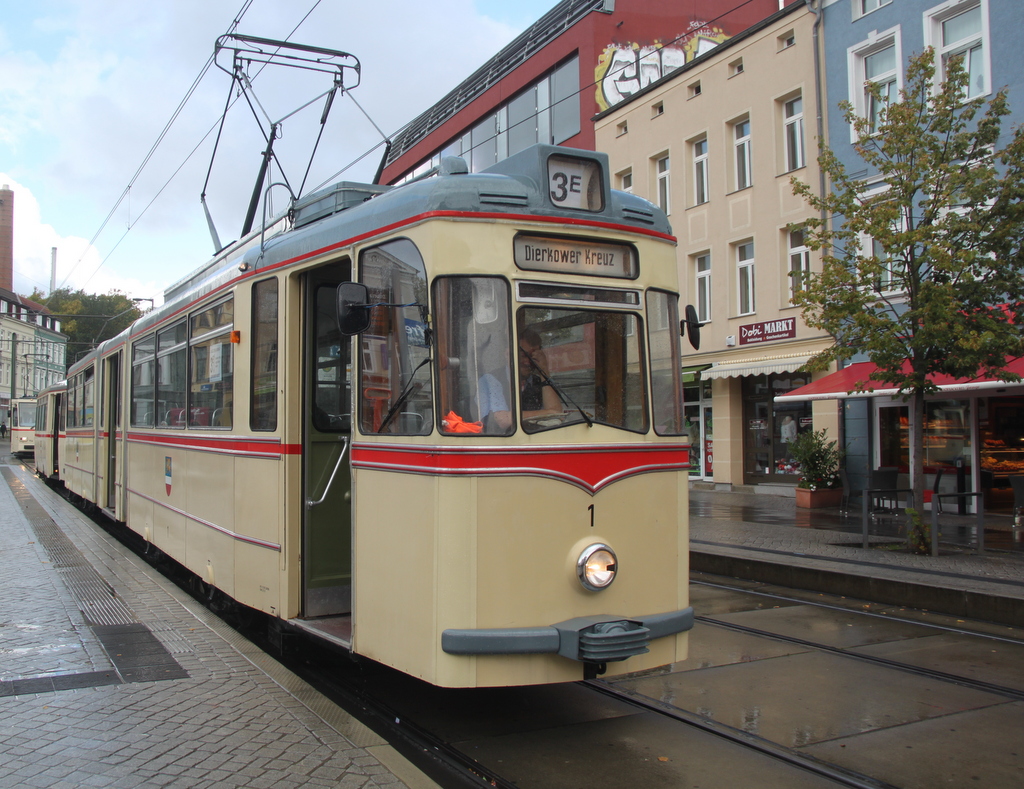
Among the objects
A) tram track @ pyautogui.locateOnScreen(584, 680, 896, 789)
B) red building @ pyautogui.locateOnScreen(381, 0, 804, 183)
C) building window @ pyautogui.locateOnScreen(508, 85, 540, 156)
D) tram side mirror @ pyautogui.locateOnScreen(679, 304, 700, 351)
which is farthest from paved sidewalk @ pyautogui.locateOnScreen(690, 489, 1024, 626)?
building window @ pyautogui.locateOnScreen(508, 85, 540, 156)

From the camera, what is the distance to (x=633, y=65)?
93.3 feet

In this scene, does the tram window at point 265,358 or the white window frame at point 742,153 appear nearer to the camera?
the tram window at point 265,358

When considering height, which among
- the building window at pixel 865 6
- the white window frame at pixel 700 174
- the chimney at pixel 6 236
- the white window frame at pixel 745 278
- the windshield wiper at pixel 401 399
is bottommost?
the windshield wiper at pixel 401 399

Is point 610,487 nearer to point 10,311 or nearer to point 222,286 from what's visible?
point 222,286

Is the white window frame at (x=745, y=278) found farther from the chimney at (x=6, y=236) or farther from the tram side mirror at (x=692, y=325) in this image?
the chimney at (x=6, y=236)

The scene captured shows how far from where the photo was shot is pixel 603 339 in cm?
486

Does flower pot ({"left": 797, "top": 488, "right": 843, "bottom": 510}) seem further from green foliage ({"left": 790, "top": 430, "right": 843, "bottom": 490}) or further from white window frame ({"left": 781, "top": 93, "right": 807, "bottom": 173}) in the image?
white window frame ({"left": 781, "top": 93, "right": 807, "bottom": 173})

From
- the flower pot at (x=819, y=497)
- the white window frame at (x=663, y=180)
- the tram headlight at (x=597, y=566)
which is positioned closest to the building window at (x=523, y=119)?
the white window frame at (x=663, y=180)

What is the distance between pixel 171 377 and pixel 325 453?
11.4ft

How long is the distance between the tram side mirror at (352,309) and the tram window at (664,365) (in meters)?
1.56

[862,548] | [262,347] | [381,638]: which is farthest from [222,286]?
[862,548]

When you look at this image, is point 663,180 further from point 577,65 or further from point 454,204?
point 454,204

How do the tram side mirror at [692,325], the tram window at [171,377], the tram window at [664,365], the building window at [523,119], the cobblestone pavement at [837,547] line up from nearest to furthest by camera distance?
the tram window at [664,365] < the tram side mirror at [692,325] < the tram window at [171,377] < the cobblestone pavement at [837,547] < the building window at [523,119]

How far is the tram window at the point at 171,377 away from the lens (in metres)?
8.48
